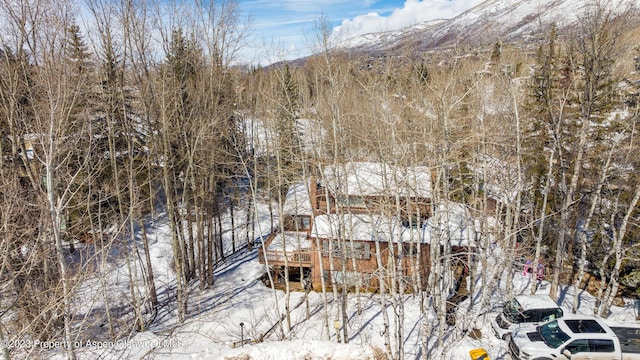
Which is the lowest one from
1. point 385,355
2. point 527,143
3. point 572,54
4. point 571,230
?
point 385,355

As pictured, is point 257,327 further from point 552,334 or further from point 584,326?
point 584,326

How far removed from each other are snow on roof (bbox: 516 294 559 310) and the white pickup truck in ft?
3.11

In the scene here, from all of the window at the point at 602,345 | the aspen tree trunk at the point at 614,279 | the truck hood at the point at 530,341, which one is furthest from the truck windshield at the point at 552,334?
the aspen tree trunk at the point at 614,279

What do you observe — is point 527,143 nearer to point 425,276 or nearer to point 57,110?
point 425,276

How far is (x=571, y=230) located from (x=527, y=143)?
5165 millimetres

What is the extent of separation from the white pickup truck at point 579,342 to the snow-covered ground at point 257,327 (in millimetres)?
1120

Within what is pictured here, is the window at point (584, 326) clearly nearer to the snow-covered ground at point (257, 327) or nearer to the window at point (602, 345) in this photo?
the window at point (602, 345)

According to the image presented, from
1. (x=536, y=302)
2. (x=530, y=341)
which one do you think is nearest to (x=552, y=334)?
(x=530, y=341)

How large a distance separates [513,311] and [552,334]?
1520 mm

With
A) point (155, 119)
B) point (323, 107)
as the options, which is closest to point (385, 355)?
point (323, 107)

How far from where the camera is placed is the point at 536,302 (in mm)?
13227

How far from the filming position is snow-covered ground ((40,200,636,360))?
10405 millimetres

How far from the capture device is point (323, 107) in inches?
637

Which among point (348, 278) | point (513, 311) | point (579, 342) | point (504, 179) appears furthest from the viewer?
point (348, 278)
